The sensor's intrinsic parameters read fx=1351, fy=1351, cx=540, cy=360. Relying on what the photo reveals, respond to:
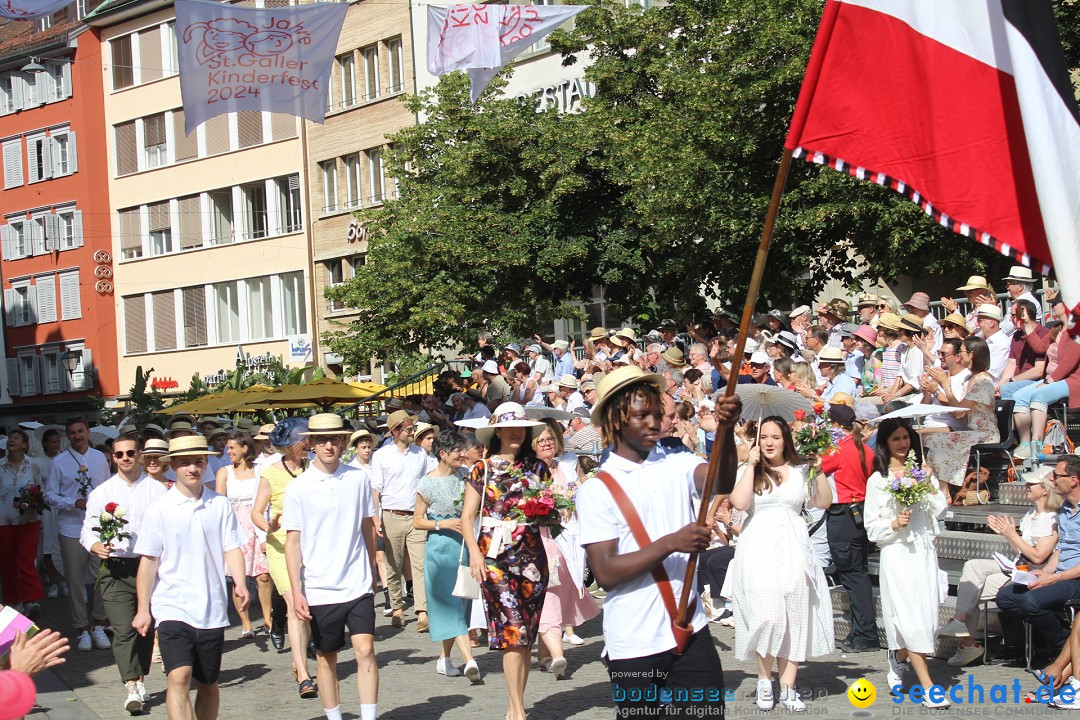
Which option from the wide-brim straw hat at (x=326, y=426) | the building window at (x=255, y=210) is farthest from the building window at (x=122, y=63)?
the wide-brim straw hat at (x=326, y=426)

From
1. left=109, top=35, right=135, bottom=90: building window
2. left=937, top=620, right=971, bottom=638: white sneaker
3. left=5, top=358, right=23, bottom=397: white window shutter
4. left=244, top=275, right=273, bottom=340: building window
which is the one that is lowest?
left=937, top=620, right=971, bottom=638: white sneaker

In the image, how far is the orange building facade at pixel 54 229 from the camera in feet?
174

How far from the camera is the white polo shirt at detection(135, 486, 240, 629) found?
8250mm

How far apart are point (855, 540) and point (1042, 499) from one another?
1761 millimetres

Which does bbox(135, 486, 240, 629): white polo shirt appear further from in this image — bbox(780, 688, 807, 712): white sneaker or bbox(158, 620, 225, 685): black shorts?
bbox(780, 688, 807, 712): white sneaker

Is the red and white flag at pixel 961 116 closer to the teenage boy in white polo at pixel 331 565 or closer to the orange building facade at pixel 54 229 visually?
the teenage boy in white polo at pixel 331 565

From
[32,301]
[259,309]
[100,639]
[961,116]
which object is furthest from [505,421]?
[32,301]

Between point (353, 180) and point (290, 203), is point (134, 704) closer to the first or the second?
point (353, 180)

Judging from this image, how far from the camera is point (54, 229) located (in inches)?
2158

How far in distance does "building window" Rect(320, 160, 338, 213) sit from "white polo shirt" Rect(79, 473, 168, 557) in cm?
3394

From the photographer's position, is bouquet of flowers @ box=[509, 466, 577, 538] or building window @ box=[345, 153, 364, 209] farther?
building window @ box=[345, 153, 364, 209]

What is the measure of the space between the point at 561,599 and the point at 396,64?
3357 cm

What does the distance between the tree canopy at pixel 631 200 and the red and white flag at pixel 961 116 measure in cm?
1350

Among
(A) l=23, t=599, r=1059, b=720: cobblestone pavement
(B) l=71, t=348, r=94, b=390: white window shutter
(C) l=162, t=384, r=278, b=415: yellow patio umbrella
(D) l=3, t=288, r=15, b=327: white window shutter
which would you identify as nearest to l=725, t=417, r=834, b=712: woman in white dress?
(A) l=23, t=599, r=1059, b=720: cobblestone pavement
